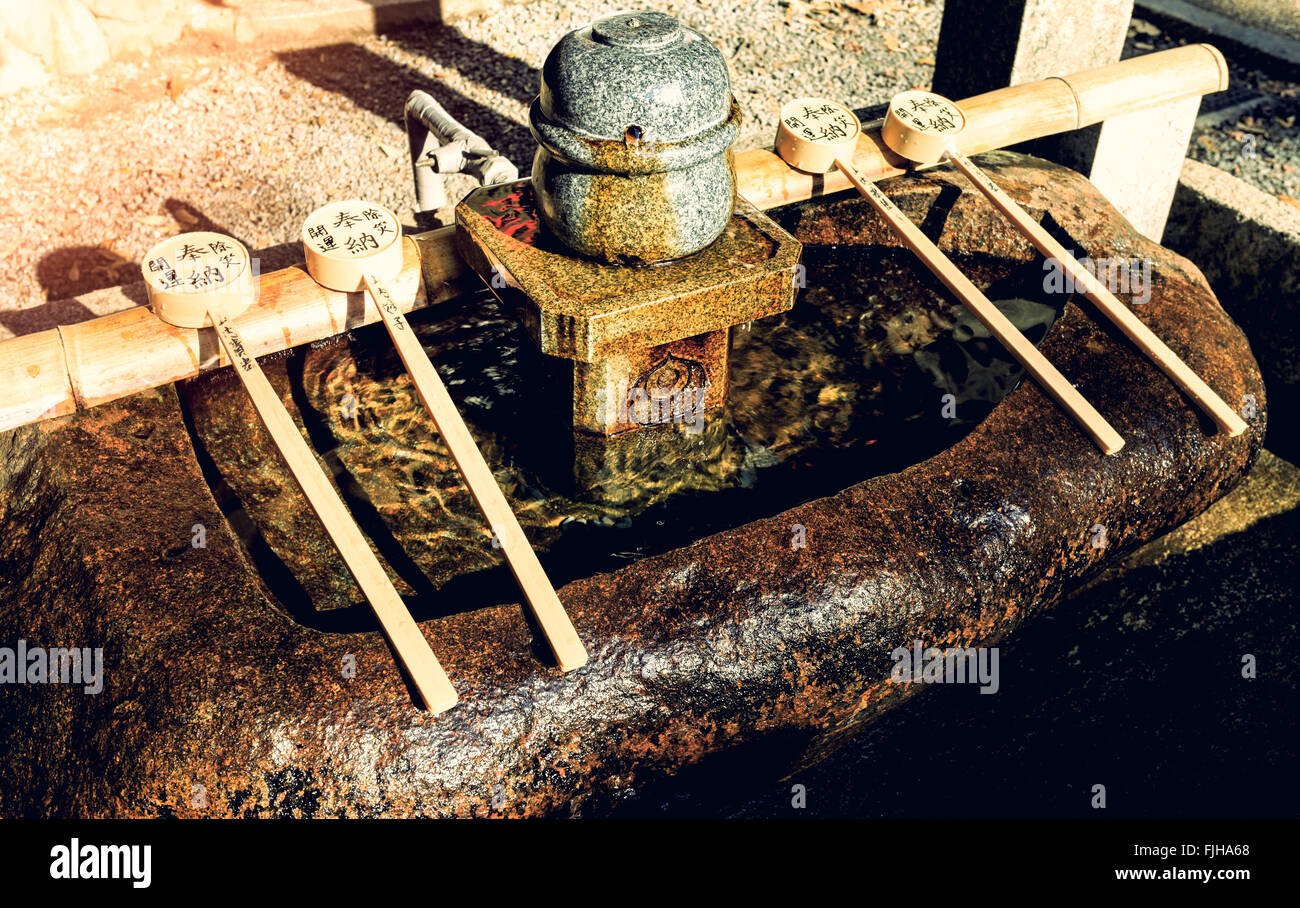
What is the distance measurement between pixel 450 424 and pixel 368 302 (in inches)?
28.1

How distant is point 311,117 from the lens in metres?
6.36

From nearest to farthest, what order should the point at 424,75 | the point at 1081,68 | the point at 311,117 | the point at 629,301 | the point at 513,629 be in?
the point at 513,629, the point at 629,301, the point at 1081,68, the point at 311,117, the point at 424,75

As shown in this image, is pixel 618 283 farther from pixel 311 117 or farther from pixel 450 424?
pixel 311 117

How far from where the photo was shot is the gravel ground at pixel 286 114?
18.2 feet

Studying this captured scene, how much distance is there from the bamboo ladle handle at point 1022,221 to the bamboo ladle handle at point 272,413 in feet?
7.71

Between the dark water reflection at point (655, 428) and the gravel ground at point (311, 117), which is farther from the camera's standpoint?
the gravel ground at point (311, 117)

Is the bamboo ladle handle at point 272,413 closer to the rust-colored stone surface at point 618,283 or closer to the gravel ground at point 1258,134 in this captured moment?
the rust-colored stone surface at point 618,283

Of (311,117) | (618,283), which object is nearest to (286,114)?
(311,117)

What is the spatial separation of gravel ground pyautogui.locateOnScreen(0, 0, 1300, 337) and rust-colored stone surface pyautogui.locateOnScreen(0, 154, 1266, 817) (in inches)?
101

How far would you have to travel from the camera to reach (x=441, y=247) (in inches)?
126

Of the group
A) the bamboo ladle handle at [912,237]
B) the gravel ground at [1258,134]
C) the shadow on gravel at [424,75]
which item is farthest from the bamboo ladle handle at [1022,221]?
the shadow on gravel at [424,75]

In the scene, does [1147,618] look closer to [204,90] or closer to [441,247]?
[441,247]
